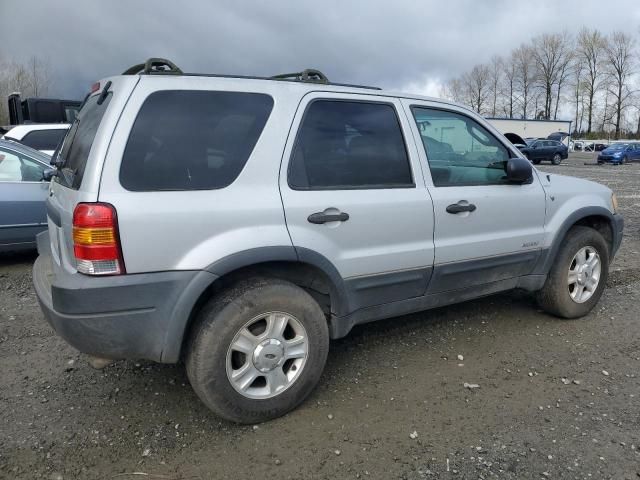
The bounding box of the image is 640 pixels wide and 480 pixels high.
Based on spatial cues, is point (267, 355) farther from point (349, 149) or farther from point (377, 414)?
point (349, 149)

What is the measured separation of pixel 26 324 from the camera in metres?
4.10

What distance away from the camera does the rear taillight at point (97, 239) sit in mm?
2213

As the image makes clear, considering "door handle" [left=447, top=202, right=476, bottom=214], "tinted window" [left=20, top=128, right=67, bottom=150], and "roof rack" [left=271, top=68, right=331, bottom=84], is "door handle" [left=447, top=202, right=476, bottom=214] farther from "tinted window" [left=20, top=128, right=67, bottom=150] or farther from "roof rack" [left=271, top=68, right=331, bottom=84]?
"tinted window" [left=20, top=128, right=67, bottom=150]

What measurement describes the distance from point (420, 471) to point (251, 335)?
3.56 feet

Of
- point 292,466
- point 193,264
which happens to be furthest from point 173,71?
point 292,466

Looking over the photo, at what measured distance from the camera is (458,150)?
3475mm

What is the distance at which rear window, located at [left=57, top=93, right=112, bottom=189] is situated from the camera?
2.44 metres

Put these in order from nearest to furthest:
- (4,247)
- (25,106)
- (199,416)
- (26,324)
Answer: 1. (199,416)
2. (26,324)
3. (4,247)
4. (25,106)

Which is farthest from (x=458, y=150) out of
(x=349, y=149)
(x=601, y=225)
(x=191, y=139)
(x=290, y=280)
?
(x=191, y=139)

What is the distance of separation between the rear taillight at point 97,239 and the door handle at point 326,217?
3.27 feet

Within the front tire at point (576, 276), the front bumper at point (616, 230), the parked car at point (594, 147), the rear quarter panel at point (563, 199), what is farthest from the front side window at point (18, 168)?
the parked car at point (594, 147)

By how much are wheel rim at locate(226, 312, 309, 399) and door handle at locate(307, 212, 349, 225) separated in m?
0.55

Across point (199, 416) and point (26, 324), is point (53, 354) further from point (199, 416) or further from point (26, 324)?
point (199, 416)

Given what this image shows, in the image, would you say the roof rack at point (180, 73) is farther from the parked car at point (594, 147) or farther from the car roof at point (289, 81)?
the parked car at point (594, 147)
